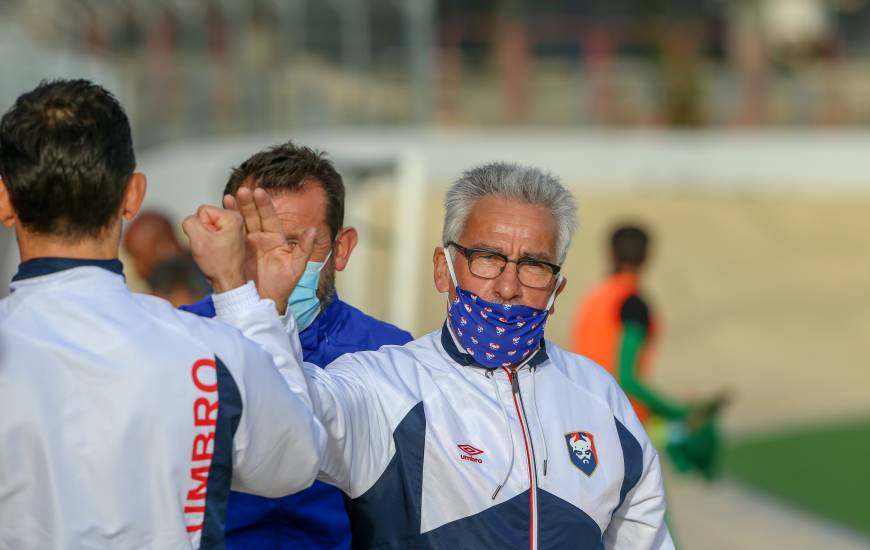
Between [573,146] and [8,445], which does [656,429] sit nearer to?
[8,445]

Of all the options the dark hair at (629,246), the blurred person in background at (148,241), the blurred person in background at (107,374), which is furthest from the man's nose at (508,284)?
the blurred person in background at (148,241)

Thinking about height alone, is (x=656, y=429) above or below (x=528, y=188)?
below

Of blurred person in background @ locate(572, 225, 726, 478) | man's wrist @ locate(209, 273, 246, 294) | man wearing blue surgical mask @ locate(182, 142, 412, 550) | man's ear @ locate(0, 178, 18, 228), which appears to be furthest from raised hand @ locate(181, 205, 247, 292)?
blurred person in background @ locate(572, 225, 726, 478)

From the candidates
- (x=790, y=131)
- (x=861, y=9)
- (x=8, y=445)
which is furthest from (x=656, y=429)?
(x=861, y=9)

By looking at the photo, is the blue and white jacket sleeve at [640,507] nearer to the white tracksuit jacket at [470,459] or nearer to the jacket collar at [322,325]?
the white tracksuit jacket at [470,459]

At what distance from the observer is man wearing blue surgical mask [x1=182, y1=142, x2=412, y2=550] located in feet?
11.4

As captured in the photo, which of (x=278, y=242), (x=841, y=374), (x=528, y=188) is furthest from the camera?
(x=841, y=374)

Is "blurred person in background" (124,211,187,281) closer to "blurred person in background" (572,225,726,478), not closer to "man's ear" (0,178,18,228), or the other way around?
"blurred person in background" (572,225,726,478)

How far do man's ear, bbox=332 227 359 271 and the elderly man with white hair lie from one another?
0.40m

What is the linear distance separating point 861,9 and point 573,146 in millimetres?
13628

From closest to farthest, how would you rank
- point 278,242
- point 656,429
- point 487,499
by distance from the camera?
point 278,242
point 487,499
point 656,429

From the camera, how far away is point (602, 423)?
3.34 m

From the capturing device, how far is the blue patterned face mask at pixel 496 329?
327 cm

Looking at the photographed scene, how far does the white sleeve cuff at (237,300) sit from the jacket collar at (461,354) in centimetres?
74
